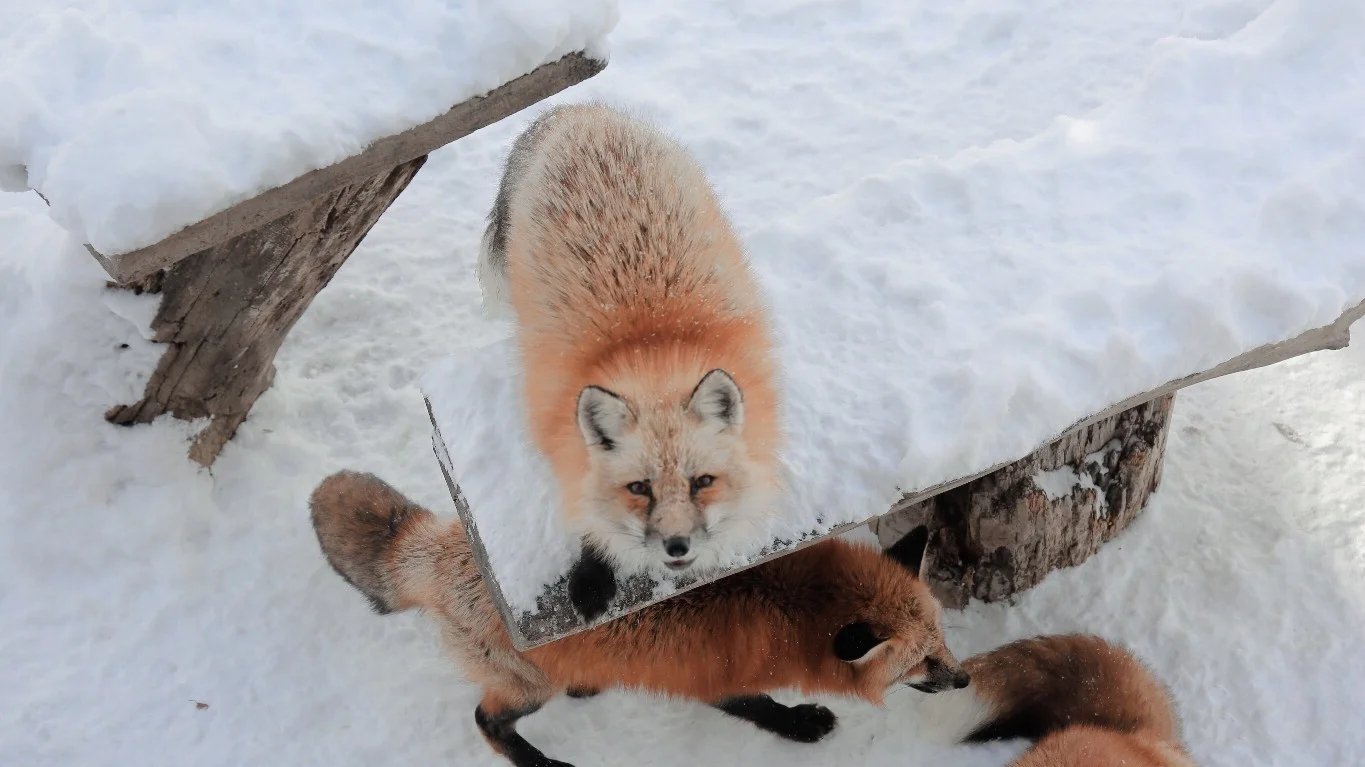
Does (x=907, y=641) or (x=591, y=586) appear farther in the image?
(x=907, y=641)

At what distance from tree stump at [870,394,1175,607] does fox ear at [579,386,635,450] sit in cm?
194

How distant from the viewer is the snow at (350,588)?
3.63 metres

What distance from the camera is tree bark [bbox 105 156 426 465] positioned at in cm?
374

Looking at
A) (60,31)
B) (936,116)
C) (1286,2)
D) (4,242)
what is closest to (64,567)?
(4,242)

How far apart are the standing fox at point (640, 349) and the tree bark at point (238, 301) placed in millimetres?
713

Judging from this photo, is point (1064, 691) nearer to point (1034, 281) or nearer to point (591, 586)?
point (1034, 281)

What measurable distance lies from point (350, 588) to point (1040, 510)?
120 inches

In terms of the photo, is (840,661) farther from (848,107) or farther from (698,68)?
(698,68)

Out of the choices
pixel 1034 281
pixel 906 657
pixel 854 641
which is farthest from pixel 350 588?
pixel 1034 281

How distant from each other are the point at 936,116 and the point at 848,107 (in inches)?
22.6

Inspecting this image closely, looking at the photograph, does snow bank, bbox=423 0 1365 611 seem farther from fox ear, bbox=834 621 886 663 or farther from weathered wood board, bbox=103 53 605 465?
weathered wood board, bbox=103 53 605 465

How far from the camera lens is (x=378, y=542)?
3.63 m

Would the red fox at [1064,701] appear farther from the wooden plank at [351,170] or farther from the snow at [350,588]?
the wooden plank at [351,170]

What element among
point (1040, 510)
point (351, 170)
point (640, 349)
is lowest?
point (1040, 510)
